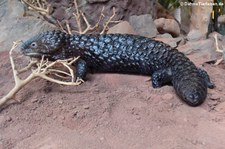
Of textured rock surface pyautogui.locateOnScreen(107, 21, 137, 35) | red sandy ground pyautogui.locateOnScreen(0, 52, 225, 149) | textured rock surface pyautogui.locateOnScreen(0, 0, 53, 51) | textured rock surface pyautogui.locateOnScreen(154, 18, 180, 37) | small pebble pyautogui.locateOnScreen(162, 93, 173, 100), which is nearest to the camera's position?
red sandy ground pyautogui.locateOnScreen(0, 52, 225, 149)

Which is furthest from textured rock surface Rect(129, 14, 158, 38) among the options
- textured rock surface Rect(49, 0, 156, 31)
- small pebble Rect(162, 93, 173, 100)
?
small pebble Rect(162, 93, 173, 100)

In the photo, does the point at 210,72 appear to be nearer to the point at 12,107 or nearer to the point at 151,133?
the point at 151,133

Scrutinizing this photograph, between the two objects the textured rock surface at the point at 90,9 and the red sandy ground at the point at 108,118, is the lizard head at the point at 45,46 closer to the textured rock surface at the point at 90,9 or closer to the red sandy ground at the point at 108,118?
the red sandy ground at the point at 108,118

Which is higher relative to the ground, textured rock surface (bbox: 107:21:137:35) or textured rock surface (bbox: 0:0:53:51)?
textured rock surface (bbox: 0:0:53:51)

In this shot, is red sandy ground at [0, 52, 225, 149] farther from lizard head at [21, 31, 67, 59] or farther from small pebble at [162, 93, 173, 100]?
lizard head at [21, 31, 67, 59]

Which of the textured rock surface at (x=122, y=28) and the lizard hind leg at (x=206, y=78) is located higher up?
the textured rock surface at (x=122, y=28)

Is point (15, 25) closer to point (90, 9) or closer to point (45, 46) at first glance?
point (45, 46)

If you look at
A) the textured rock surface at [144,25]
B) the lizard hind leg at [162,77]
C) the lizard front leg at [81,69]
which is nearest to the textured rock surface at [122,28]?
the textured rock surface at [144,25]
